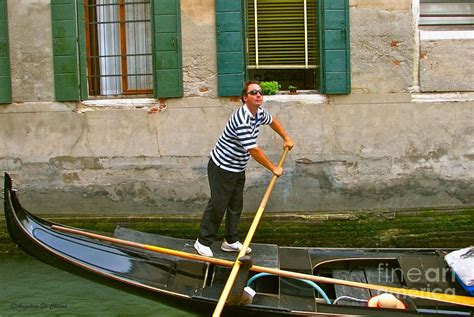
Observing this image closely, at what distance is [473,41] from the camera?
248 inches

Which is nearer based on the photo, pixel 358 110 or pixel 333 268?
pixel 333 268

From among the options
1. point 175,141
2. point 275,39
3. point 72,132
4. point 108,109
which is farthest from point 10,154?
point 275,39

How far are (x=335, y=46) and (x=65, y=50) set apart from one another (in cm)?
254

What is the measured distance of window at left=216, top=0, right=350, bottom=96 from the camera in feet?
20.4

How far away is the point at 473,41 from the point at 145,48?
10.3ft

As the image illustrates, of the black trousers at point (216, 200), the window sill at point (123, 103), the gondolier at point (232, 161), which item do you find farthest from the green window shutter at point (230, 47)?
the black trousers at point (216, 200)

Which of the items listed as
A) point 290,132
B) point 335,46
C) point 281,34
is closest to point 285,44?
point 281,34

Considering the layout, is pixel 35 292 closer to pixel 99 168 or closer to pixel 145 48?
pixel 99 168

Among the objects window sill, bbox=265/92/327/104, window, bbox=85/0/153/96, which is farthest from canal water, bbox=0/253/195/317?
window sill, bbox=265/92/327/104

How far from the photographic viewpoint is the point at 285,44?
6453 millimetres

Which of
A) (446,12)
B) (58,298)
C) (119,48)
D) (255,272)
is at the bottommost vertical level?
(58,298)

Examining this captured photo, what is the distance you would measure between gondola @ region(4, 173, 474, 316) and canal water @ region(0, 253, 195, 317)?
0.77 metres

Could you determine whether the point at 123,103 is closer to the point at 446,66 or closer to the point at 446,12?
the point at 446,66

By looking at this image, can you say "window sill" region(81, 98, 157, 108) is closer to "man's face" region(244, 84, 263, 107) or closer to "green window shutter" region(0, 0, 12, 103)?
"green window shutter" region(0, 0, 12, 103)
